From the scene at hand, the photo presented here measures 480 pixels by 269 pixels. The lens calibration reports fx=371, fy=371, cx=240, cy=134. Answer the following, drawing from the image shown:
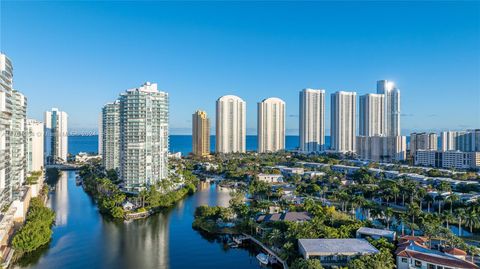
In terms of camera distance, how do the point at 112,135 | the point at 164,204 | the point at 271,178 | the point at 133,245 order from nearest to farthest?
1. the point at 133,245
2. the point at 164,204
3. the point at 112,135
4. the point at 271,178

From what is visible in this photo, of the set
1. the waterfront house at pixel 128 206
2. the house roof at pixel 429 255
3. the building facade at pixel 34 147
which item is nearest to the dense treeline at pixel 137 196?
the waterfront house at pixel 128 206

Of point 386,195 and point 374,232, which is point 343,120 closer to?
point 386,195

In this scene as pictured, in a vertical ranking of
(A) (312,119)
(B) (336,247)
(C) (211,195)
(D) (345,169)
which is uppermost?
(A) (312,119)

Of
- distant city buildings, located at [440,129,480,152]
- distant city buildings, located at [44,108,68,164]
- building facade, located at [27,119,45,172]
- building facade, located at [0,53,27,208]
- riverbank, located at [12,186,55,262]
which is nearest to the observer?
riverbank, located at [12,186,55,262]

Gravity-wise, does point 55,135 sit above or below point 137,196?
above

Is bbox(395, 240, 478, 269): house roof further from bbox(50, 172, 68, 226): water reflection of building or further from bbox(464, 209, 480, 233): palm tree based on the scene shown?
bbox(50, 172, 68, 226): water reflection of building

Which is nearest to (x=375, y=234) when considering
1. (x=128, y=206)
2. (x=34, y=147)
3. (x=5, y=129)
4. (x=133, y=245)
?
(x=133, y=245)

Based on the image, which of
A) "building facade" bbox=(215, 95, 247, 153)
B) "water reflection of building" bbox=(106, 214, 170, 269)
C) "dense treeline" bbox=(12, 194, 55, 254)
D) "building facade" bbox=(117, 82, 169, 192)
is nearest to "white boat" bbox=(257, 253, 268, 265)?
"water reflection of building" bbox=(106, 214, 170, 269)
